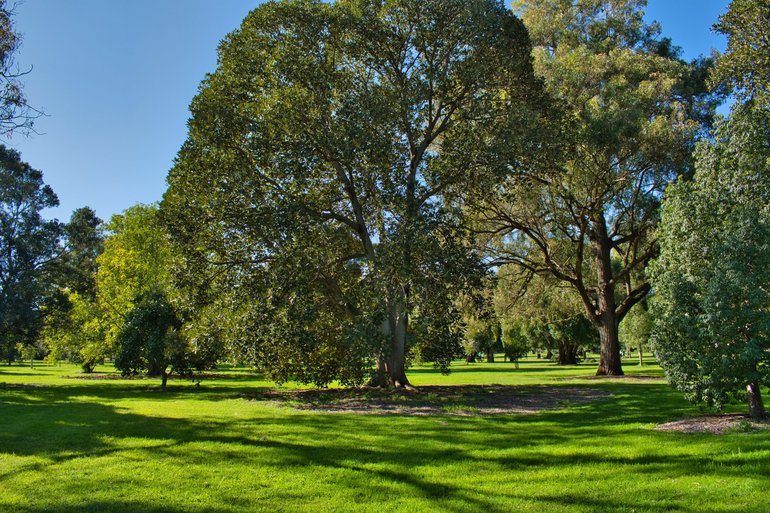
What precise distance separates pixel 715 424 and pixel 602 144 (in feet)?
49.0

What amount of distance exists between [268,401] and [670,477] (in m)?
12.3

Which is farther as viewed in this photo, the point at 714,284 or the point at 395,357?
the point at 395,357

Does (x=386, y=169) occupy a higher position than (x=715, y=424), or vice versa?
(x=386, y=169)

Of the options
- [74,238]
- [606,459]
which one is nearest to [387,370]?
[606,459]

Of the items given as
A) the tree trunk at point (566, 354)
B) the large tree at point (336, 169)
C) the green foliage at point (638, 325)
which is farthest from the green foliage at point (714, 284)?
the tree trunk at point (566, 354)

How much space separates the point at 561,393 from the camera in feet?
59.7

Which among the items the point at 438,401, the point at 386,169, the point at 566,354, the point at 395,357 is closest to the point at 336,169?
the point at 386,169

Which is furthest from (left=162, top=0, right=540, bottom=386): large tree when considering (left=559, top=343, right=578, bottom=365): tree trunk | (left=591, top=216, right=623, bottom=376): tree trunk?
(left=559, top=343, right=578, bottom=365): tree trunk

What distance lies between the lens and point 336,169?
58.6 feet

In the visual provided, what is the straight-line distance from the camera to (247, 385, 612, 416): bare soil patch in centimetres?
1327

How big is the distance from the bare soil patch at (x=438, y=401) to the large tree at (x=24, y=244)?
1907 centimetres

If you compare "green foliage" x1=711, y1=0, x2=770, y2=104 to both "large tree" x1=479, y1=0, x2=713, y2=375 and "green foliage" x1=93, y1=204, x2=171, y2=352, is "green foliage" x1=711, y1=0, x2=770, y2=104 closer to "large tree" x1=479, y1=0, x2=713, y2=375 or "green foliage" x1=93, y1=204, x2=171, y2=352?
"large tree" x1=479, y1=0, x2=713, y2=375

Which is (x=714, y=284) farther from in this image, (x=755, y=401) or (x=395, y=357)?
(x=395, y=357)

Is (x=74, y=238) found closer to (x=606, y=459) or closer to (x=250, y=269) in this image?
(x=250, y=269)
